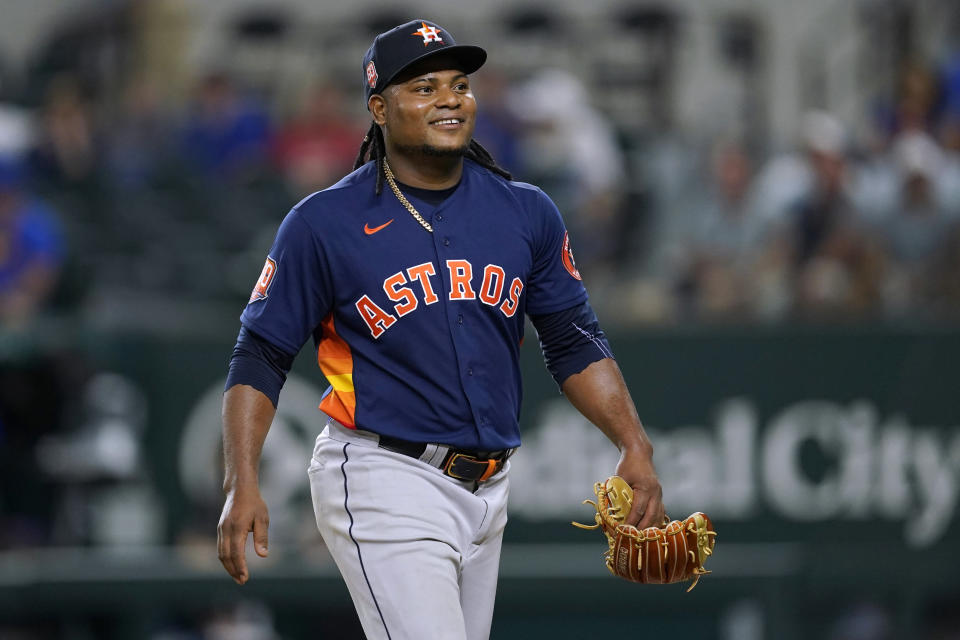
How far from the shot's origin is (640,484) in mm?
3650

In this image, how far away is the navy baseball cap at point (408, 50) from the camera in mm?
3539

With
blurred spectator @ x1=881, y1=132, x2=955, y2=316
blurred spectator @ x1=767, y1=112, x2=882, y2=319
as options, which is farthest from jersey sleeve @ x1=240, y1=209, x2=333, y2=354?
blurred spectator @ x1=881, y1=132, x2=955, y2=316

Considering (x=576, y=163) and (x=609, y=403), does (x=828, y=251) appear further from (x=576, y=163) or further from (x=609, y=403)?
(x=609, y=403)

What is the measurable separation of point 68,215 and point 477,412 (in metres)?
6.52

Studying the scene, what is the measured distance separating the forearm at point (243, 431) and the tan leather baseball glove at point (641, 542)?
808mm

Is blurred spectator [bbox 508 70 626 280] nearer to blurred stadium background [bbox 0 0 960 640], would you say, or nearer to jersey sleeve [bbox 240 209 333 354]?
blurred stadium background [bbox 0 0 960 640]

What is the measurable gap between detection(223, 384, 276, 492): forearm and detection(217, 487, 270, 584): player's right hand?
4 centimetres

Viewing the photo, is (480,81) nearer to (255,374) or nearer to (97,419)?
(97,419)

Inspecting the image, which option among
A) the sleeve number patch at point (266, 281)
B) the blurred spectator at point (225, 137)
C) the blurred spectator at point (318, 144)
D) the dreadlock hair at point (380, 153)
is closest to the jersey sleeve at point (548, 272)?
the dreadlock hair at point (380, 153)

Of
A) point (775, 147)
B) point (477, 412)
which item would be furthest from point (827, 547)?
point (477, 412)

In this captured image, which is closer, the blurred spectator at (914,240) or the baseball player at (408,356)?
the baseball player at (408,356)

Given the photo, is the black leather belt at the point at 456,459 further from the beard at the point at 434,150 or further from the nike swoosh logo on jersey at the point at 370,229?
the beard at the point at 434,150

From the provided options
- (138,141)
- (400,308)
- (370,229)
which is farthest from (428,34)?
(138,141)

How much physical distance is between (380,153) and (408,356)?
0.57 m
